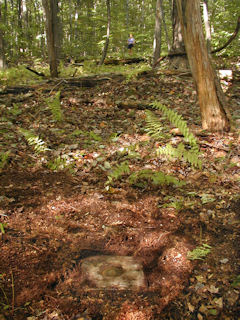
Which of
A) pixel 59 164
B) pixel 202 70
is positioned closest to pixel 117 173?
pixel 59 164

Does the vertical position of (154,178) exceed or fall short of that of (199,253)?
it exceeds it

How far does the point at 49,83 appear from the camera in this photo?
22.6ft

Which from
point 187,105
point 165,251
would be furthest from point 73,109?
point 165,251

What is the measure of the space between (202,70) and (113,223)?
10.5ft

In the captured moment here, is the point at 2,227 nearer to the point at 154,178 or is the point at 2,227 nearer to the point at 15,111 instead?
the point at 154,178

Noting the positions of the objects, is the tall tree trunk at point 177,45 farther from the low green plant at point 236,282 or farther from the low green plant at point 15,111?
the low green plant at point 236,282

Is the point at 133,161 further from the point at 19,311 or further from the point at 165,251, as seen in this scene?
the point at 19,311

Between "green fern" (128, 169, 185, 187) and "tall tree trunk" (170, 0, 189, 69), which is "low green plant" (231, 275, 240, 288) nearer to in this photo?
"green fern" (128, 169, 185, 187)

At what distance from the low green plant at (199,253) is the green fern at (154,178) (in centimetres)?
117

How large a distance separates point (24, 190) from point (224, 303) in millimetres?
2604

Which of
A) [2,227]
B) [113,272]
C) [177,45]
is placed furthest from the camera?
[177,45]

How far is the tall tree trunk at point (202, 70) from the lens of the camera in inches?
167

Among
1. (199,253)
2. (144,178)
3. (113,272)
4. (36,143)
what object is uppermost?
(36,143)

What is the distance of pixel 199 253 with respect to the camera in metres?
2.30
